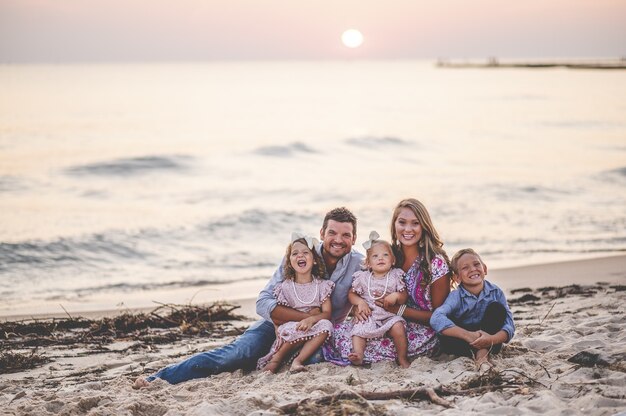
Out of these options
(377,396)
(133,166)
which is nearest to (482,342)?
(377,396)

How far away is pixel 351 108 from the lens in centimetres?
5647

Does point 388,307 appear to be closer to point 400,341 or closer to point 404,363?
point 400,341

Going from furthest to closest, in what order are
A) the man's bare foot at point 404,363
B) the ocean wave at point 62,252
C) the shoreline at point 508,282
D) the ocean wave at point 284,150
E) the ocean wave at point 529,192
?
the ocean wave at point 284,150
the ocean wave at point 529,192
the ocean wave at point 62,252
the shoreline at point 508,282
the man's bare foot at point 404,363

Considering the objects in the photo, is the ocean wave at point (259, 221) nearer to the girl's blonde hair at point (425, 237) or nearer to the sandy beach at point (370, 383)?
the sandy beach at point (370, 383)

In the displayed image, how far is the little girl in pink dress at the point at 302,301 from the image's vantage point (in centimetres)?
543

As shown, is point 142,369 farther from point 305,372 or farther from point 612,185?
point 612,185

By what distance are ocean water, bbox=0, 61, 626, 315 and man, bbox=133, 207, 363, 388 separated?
392 centimetres

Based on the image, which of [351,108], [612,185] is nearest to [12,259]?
[612,185]

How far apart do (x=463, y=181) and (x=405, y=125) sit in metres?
21.7

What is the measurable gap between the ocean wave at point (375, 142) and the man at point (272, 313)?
89.5ft

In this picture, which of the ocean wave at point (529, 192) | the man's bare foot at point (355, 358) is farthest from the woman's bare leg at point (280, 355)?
the ocean wave at point (529, 192)

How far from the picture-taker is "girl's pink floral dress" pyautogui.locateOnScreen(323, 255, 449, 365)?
545cm

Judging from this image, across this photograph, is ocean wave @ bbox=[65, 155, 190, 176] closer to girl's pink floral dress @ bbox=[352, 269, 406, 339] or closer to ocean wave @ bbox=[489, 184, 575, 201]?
ocean wave @ bbox=[489, 184, 575, 201]

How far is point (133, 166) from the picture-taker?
80.3ft
